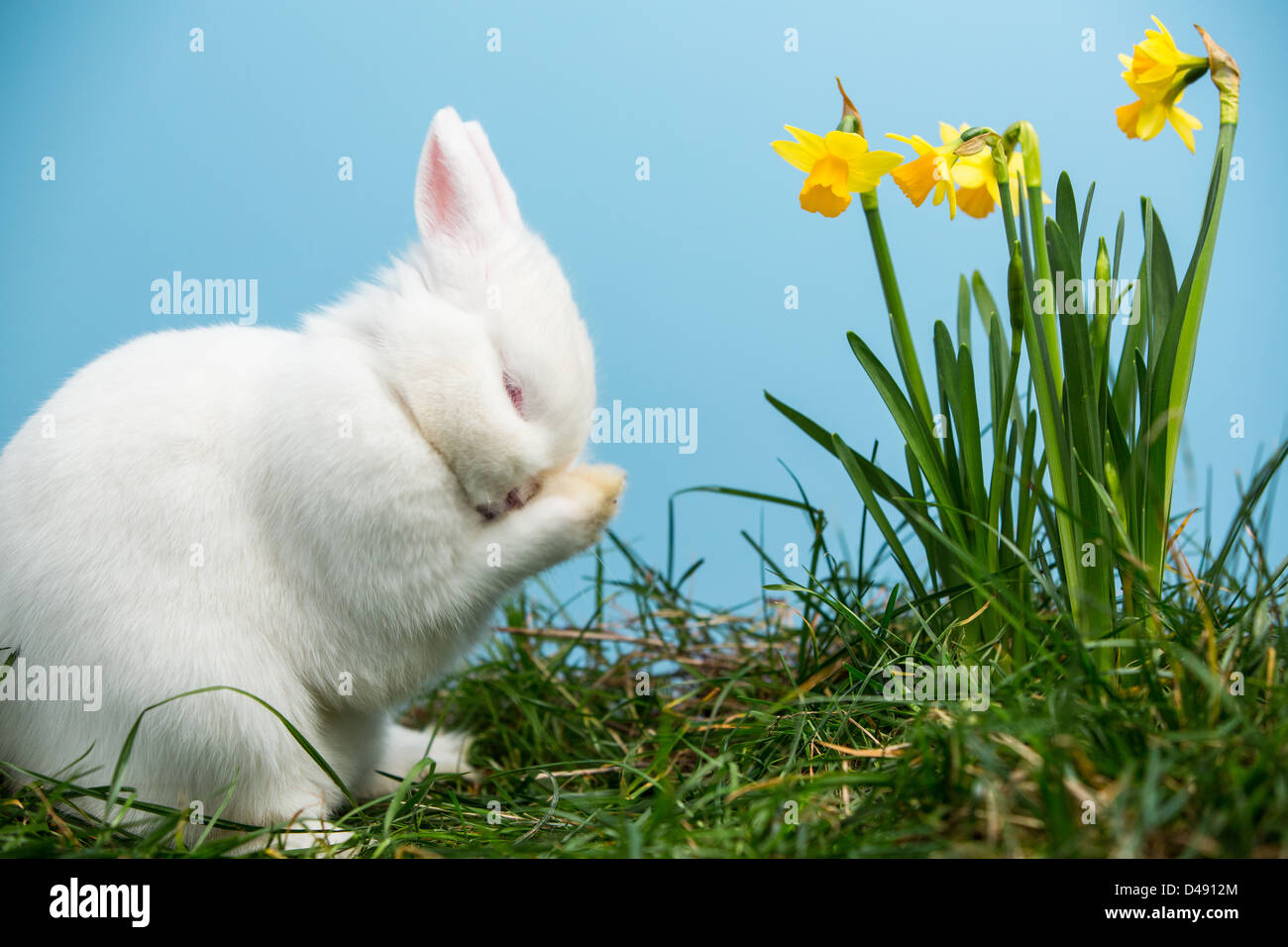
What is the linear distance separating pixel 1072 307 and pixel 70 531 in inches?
75.0

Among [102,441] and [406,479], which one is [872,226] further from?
[102,441]

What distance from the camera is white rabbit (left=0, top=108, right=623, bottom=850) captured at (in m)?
1.83

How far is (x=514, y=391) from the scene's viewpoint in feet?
6.18

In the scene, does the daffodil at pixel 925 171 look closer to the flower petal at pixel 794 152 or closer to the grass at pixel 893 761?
the flower petal at pixel 794 152

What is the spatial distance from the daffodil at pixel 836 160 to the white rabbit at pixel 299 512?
52cm

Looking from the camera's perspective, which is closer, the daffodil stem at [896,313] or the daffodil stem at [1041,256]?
the daffodil stem at [1041,256]

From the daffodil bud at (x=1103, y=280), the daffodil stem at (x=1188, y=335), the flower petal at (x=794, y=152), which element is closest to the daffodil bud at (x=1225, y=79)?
the daffodil stem at (x=1188, y=335)

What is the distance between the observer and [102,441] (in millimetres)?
1914

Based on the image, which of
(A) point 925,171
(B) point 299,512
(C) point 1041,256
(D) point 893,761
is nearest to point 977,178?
(A) point 925,171

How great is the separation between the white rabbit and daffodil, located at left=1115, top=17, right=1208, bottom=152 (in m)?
1.13

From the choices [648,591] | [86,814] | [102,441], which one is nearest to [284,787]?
[86,814]

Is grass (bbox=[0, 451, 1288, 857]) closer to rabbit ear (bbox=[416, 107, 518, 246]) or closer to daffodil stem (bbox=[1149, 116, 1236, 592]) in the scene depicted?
daffodil stem (bbox=[1149, 116, 1236, 592])

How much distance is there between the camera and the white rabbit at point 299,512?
6.00 ft

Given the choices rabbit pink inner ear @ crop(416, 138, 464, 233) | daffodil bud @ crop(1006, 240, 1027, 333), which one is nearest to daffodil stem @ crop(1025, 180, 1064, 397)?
daffodil bud @ crop(1006, 240, 1027, 333)
